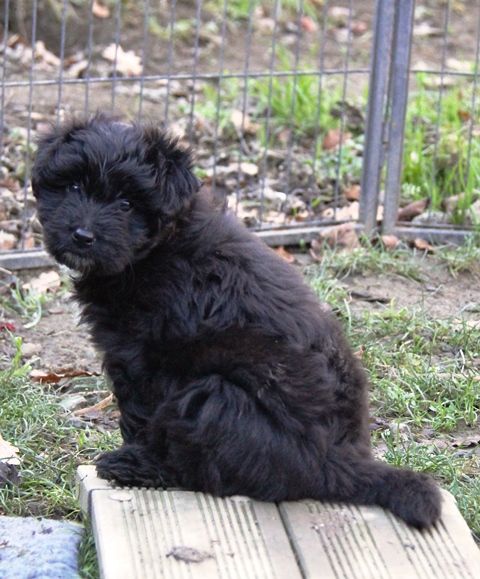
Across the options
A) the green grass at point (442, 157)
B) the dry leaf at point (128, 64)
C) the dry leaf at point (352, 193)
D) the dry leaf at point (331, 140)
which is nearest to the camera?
the green grass at point (442, 157)

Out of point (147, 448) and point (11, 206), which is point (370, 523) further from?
point (11, 206)

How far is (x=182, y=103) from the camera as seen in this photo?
8.27m

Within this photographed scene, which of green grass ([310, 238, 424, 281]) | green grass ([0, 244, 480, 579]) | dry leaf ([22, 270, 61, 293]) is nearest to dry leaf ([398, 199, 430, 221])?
green grass ([310, 238, 424, 281])

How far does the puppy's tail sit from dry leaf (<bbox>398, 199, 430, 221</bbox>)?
11.2 ft

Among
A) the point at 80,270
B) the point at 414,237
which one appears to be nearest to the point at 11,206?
the point at 414,237

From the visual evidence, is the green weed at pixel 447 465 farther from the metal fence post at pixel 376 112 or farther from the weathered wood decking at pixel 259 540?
the metal fence post at pixel 376 112

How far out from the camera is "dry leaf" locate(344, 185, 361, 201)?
23.3ft

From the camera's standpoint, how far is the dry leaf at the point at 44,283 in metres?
5.94

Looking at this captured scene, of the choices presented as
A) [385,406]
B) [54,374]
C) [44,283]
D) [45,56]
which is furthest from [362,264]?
[45,56]

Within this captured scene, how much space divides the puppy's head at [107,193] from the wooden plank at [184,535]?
73 centimetres

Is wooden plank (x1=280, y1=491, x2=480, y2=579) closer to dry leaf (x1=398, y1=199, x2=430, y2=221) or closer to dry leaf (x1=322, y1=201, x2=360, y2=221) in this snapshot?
dry leaf (x1=322, y1=201, x2=360, y2=221)

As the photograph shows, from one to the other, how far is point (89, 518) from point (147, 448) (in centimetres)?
29

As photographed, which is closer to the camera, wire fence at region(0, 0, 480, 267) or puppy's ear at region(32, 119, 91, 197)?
puppy's ear at region(32, 119, 91, 197)

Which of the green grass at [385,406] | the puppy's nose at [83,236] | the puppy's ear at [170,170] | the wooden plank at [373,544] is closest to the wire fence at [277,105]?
the green grass at [385,406]
